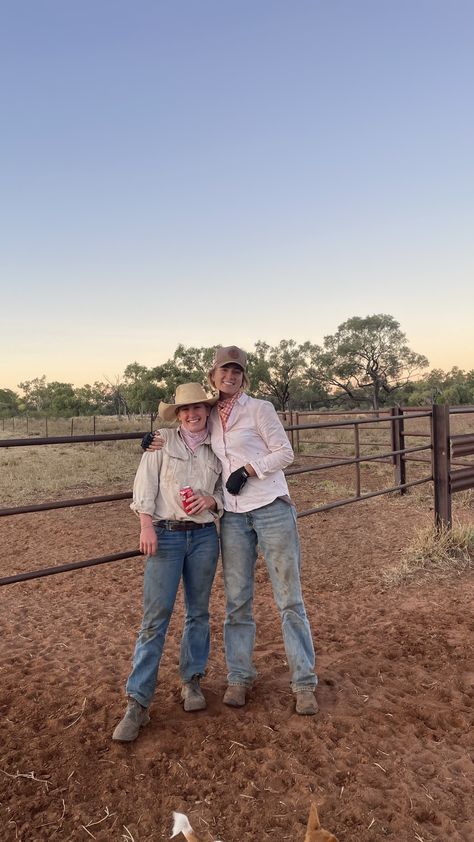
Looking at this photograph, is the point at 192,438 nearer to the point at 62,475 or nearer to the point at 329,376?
the point at 62,475

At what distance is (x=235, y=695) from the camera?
9.33 feet

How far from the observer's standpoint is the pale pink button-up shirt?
9.17ft

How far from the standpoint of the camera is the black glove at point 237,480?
2.71 m

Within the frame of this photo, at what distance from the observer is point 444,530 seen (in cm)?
551

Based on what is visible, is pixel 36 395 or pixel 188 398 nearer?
pixel 188 398

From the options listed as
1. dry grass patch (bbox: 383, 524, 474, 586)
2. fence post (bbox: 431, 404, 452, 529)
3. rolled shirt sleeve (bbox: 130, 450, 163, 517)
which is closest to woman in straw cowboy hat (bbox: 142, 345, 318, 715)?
rolled shirt sleeve (bbox: 130, 450, 163, 517)

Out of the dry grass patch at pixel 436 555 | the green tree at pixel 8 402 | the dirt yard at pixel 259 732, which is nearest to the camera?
the dirt yard at pixel 259 732

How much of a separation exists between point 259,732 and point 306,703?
0.29m

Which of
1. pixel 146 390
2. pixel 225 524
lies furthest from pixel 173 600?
pixel 146 390

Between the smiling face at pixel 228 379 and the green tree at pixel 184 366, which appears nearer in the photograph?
the smiling face at pixel 228 379

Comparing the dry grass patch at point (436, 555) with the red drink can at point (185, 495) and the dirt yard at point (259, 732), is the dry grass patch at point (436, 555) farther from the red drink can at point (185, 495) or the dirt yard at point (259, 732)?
the red drink can at point (185, 495)

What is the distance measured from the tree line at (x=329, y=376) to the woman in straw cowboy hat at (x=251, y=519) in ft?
115

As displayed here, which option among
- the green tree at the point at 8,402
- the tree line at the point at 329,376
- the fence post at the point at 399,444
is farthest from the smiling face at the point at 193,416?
the green tree at the point at 8,402

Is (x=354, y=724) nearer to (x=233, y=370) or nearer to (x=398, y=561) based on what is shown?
(x=233, y=370)
